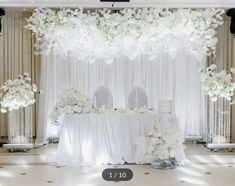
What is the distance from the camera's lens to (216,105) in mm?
9445

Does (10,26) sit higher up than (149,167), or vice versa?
(10,26)

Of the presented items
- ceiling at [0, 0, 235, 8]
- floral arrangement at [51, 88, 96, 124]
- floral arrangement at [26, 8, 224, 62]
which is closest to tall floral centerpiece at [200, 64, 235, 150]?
floral arrangement at [26, 8, 224, 62]

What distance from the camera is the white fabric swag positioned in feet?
32.7

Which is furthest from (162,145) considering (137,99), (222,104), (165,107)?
(222,104)

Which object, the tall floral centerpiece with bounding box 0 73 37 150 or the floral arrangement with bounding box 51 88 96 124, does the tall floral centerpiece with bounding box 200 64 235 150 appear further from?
the tall floral centerpiece with bounding box 0 73 37 150

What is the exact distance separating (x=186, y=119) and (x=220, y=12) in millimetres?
2718

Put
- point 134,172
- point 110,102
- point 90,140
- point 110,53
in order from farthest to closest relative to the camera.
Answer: point 110,53 → point 110,102 → point 90,140 → point 134,172

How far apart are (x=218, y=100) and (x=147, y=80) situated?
1.79 meters

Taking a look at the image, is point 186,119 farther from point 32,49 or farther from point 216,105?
point 32,49

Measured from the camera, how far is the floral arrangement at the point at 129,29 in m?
9.01

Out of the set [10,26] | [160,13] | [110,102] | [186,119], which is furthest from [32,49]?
[186,119]

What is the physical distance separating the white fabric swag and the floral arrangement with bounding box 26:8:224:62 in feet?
2.16

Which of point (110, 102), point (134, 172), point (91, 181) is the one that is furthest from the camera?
point (110, 102)

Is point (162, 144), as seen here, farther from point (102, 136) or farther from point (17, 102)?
point (17, 102)
